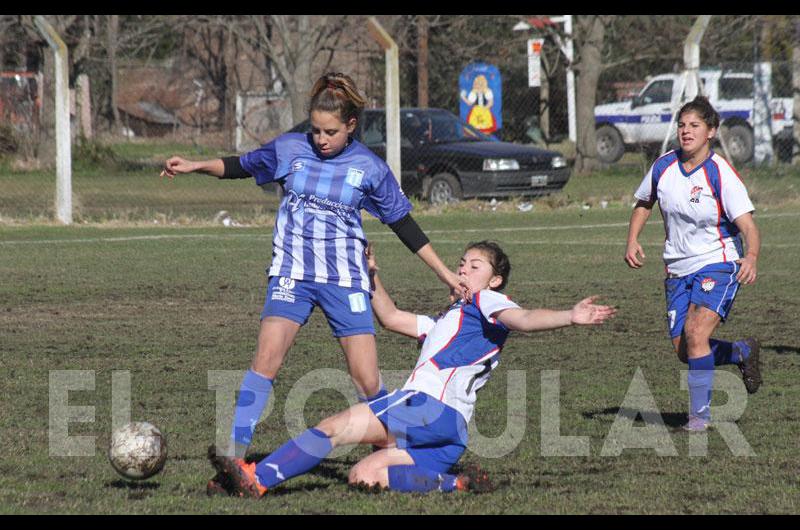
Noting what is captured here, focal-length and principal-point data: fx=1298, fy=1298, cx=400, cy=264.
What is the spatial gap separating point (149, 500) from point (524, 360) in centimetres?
390

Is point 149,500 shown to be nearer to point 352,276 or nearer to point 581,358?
point 352,276

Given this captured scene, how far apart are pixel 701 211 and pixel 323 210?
2.29 meters

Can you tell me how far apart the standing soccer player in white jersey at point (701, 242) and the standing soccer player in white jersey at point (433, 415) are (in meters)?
1.69

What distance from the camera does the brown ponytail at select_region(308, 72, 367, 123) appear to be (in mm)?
5270

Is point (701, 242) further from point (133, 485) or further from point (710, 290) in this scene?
point (133, 485)

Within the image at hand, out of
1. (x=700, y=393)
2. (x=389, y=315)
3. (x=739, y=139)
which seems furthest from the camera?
(x=739, y=139)

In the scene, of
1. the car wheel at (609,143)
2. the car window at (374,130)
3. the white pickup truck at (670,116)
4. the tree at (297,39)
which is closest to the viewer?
the car window at (374,130)

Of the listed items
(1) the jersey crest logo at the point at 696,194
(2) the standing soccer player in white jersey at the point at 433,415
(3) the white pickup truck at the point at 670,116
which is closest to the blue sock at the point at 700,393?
(1) the jersey crest logo at the point at 696,194

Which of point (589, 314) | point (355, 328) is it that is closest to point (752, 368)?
point (589, 314)

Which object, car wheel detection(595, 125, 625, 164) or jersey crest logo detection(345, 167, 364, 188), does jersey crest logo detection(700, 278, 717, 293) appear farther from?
car wheel detection(595, 125, 625, 164)

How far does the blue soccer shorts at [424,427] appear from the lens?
5145 mm

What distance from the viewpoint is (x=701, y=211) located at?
6.71 meters

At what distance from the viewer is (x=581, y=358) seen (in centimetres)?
841

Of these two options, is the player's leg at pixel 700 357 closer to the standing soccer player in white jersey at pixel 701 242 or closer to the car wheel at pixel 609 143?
the standing soccer player in white jersey at pixel 701 242
